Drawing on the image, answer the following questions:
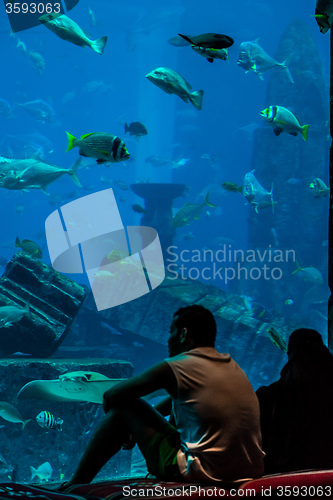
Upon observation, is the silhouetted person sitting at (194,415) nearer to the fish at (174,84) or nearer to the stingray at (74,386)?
the stingray at (74,386)

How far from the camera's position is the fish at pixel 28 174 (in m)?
6.18

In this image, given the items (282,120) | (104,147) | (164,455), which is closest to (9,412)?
(104,147)

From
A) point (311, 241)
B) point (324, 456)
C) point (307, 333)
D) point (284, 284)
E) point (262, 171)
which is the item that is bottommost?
point (284, 284)

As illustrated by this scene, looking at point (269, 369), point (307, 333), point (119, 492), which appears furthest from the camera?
point (269, 369)

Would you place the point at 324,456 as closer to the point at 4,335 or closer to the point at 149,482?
the point at 149,482

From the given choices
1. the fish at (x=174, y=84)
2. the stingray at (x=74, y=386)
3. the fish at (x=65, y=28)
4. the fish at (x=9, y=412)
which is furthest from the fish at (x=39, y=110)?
the stingray at (x=74, y=386)

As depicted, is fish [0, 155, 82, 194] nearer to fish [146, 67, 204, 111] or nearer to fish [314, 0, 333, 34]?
fish [146, 67, 204, 111]

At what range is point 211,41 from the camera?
3080 mm

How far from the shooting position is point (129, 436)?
2.14m

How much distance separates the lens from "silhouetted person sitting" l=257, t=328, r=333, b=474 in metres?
2.08

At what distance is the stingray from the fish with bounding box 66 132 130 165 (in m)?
1.92

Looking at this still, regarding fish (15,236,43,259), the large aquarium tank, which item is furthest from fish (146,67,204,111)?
fish (15,236,43,259)

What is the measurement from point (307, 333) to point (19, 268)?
599cm

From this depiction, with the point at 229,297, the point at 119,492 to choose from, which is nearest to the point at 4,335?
the point at 119,492
